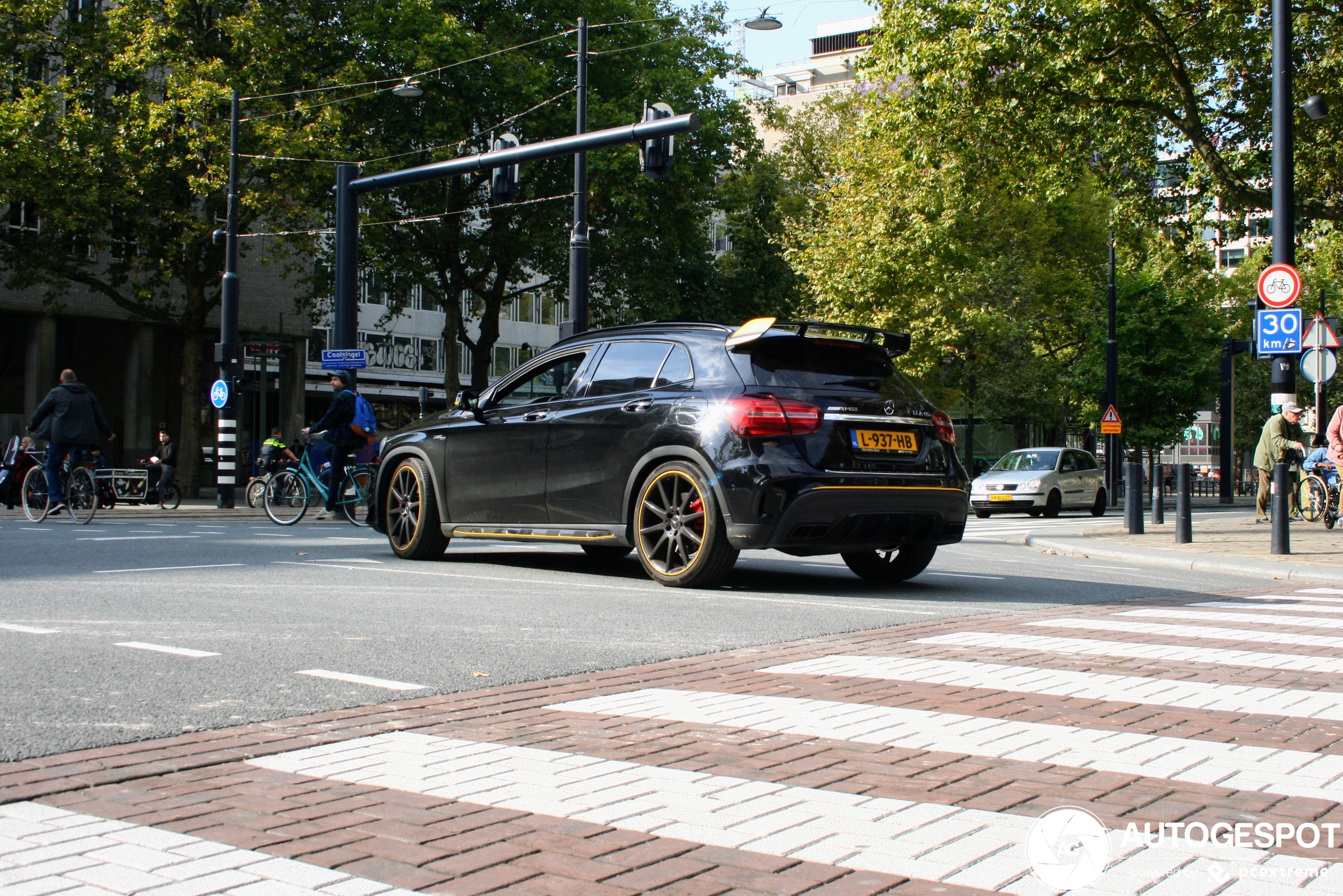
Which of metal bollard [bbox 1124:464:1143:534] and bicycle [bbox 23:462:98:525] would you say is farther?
Result: metal bollard [bbox 1124:464:1143:534]

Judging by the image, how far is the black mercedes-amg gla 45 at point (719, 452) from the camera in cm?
873

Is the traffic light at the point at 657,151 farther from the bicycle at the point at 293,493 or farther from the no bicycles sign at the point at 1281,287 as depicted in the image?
the no bicycles sign at the point at 1281,287

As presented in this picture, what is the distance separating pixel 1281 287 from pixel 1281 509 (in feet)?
7.88

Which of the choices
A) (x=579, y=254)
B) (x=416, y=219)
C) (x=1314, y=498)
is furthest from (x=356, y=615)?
(x=416, y=219)

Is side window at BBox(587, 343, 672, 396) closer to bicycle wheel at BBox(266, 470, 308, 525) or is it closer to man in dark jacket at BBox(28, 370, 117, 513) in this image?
bicycle wheel at BBox(266, 470, 308, 525)

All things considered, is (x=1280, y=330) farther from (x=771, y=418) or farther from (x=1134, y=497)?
(x=771, y=418)

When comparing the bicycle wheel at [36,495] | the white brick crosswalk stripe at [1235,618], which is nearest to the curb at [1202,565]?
the white brick crosswalk stripe at [1235,618]

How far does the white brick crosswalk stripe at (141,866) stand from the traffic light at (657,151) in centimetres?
1469

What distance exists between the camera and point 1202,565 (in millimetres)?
13305

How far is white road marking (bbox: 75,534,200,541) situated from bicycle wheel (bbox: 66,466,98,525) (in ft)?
10.7

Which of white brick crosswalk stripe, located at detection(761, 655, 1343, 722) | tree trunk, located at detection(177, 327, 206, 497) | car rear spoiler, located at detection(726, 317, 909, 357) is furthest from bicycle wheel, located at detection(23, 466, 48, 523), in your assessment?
white brick crosswalk stripe, located at detection(761, 655, 1343, 722)

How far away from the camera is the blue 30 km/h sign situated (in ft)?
47.6

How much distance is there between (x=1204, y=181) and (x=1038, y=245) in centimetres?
2376

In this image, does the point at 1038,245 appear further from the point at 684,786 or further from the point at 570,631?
the point at 684,786
